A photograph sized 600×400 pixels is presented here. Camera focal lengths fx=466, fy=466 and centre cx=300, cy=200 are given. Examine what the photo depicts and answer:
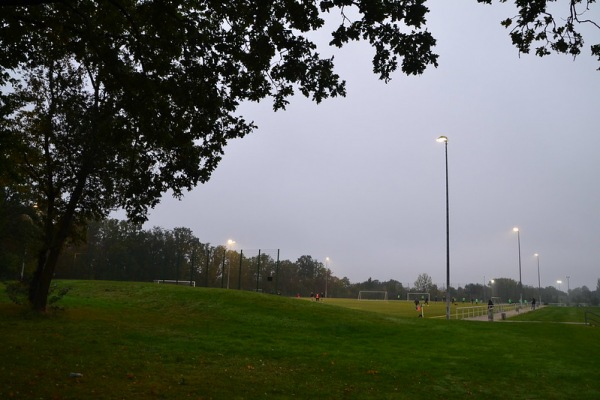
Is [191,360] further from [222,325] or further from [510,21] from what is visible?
[510,21]

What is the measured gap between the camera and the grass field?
9.92 metres

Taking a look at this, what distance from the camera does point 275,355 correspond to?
14.8 m

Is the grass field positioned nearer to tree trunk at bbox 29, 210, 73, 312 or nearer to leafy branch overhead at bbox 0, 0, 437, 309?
tree trunk at bbox 29, 210, 73, 312

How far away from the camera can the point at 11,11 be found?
1130 cm

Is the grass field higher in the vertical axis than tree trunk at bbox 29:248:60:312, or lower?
lower

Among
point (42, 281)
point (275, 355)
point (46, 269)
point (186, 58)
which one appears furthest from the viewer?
point (46, 269)

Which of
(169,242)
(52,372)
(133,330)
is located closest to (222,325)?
(133,330)

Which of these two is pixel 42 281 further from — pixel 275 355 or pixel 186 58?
pixel 186 58

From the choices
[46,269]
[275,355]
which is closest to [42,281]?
[46,269]

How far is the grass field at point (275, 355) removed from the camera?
Result: 9922 millimetres

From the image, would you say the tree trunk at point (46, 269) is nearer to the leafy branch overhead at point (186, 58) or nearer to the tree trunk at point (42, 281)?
the tree trunk at point (42, 281)

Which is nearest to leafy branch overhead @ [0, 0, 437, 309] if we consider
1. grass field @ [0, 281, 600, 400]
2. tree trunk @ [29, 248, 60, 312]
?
grass field @ [0, 281, 600, 400]

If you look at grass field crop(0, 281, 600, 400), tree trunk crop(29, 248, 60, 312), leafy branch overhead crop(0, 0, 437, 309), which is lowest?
grass field crop(0, 281, 600, 400)

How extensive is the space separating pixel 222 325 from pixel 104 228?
85.4 metres
